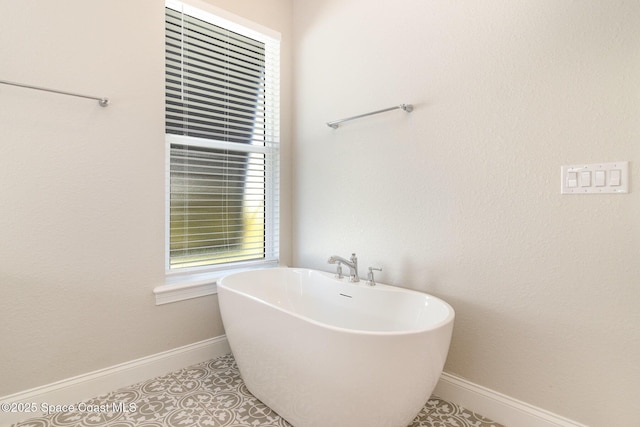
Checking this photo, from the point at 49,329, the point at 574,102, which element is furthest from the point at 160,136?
the point at 574,102

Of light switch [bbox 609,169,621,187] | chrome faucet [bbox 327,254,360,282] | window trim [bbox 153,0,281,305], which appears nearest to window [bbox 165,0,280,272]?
window trim [bbox 153,0,281,305]

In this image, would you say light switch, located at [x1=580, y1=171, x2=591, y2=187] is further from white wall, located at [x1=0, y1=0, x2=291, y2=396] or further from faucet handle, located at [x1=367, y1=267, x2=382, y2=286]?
white wall, located at [x1=0, y1=0, x2=291, y2=396]

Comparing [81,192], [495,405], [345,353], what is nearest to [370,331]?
[345,353]

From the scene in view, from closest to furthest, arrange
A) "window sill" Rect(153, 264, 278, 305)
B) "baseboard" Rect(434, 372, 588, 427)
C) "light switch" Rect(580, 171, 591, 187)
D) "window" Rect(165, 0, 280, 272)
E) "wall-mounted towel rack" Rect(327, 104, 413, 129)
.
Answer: "light switch" Rect(580, 171, 591, 187) < "baseboard" Rect(434, 372, 588, 427) < "wall-mounted towel rack" Rect(327, 104, 413, 129) < "window sill" Rect(153, 264, 278, 305) < "window" Rect(165, 0, 280, 272)

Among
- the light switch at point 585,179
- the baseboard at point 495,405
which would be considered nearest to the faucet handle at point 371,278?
the baseboard at point 495,405

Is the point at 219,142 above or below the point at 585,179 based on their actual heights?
above

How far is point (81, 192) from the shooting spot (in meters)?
1.84

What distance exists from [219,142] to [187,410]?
1.68 meters

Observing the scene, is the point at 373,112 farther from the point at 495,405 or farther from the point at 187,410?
the point at 187,410

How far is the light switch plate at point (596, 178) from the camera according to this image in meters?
1.33

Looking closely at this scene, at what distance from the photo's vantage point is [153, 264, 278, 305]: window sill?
213 cm

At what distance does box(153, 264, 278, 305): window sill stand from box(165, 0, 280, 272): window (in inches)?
2.4

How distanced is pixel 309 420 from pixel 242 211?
5.10ft

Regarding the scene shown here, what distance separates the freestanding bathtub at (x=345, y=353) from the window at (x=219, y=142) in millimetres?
469
